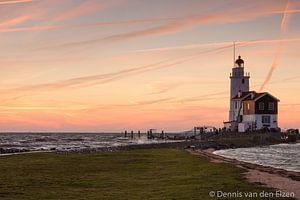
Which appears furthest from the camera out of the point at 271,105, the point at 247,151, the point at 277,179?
the point at 271,105

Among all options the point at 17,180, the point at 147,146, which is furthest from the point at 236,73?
the point at 17,180

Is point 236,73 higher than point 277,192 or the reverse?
higher

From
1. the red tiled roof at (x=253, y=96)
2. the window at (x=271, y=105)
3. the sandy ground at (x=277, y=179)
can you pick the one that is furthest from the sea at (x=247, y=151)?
the red tiled roof at (x=253, y=96)

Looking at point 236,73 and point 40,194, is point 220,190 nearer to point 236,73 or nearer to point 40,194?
point 40,194

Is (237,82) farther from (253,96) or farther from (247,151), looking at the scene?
(247,151)

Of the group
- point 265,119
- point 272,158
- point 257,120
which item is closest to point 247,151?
point 272,158

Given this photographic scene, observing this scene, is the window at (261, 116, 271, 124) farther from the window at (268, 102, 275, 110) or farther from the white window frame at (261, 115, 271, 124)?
the window at (268, 102, 275, 110)

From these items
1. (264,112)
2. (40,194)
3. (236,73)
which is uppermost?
(236,73)

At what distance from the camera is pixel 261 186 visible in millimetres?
20703

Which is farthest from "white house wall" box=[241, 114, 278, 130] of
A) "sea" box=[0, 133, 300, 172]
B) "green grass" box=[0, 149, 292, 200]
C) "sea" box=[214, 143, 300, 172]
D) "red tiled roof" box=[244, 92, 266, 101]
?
"green grass" box=[0, 149, 292, 200]

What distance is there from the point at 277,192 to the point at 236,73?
270 ft

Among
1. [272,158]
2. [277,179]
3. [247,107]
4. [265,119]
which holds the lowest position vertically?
[277,179]

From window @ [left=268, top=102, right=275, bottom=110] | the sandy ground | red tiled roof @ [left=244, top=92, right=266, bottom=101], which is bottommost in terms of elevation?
the sandy ground

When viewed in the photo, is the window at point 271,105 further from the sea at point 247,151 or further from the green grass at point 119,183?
the green grass at point 119,183
